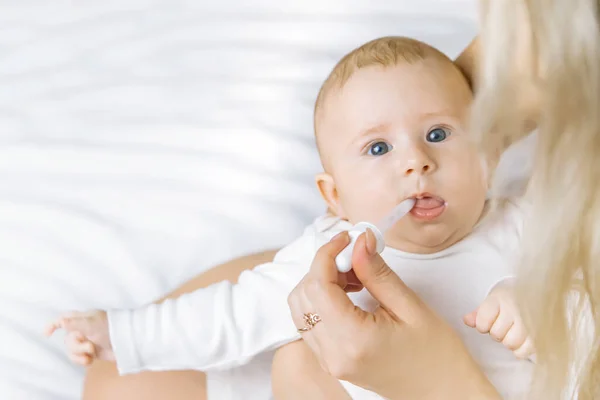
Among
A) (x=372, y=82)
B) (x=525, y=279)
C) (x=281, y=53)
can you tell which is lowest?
(x=525, y=279)

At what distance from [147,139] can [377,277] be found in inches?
26.0

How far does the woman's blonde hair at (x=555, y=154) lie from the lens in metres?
0.75

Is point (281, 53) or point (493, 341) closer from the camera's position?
point (493, 341)

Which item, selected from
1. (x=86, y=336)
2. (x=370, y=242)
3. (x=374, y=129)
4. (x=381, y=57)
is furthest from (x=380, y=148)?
(x=86, y=336)

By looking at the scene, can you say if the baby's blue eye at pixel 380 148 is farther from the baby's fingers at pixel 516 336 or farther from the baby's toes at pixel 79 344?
the baby's toes at pixel 79 344

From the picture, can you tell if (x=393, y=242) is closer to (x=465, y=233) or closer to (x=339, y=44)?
(x=465, y=233)

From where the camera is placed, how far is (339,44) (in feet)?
4.84

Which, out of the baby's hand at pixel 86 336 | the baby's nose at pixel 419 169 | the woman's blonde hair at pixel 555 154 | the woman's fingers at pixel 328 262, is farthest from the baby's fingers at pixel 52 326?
the woman's blonde hair at pixel 555 154

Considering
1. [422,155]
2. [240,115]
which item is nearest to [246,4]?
[240,115]

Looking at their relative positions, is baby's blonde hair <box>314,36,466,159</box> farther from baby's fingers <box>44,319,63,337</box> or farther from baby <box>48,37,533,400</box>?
baby's fingers <box>44,319,63,337</box>

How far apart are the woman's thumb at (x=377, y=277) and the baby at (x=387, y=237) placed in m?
0.14

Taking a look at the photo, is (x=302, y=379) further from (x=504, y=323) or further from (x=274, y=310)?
(x=504, y=323)

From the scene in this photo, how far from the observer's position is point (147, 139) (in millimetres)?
1388

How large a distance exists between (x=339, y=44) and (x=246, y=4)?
211 millimetres
